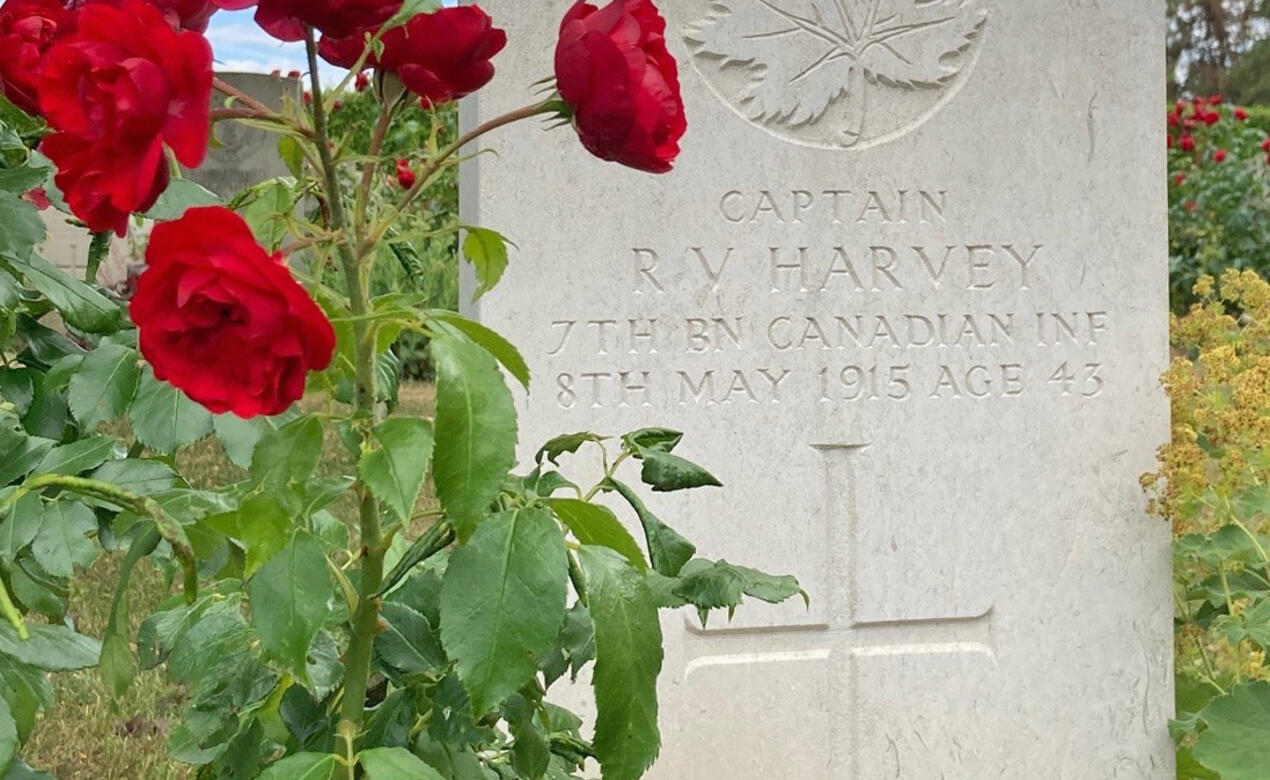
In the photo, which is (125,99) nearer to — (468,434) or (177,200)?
(468,434)

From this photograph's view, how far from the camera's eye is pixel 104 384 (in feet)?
4.63

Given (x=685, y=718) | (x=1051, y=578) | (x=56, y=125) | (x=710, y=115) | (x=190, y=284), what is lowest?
(x=685, y=718)

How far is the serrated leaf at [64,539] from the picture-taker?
48.6 inches

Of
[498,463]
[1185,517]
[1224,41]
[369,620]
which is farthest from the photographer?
[1224,41]

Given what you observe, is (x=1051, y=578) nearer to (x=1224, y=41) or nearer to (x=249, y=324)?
(x=249, y=324)

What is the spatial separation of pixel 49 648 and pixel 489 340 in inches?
14.7

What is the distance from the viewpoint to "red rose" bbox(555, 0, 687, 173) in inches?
42.1

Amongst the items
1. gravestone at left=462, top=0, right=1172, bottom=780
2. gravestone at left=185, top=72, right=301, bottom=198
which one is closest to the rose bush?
gravestone at left=462, top=0, right=1172, bottom=780

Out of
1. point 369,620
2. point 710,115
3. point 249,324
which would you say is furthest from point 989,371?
point 249,324

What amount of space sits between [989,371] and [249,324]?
6.79ft

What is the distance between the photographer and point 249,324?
0.91 meters

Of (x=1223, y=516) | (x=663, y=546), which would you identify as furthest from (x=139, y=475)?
(x=1223, y=516)

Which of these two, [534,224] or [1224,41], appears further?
[1224,41]

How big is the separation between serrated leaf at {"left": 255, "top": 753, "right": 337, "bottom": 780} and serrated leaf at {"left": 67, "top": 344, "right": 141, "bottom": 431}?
42 centimetres
